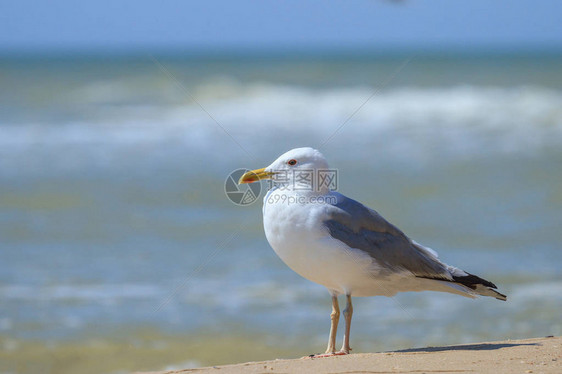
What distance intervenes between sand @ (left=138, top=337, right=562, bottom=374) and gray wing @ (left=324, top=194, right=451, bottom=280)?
481 mm

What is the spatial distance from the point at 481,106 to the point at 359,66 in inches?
636

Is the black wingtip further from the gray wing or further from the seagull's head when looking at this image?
the seagull's head

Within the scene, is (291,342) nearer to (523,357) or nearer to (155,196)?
(523,357)

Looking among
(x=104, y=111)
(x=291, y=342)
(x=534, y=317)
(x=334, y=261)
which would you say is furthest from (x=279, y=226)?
(x=104, y=111)

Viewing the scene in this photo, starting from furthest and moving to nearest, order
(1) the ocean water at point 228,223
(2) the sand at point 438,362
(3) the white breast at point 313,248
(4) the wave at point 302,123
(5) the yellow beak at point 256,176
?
(4) the wave at point 302,123
(1) the ocean water at point 228,223
(5) the yellow beak at point 256,176
(3) the white breast at point 313,248
(2) the sand at point 438,362

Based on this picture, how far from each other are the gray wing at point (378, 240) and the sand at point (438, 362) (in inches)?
18.9

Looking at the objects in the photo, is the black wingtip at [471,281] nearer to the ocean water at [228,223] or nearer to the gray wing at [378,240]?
the gray wing at [378,240]

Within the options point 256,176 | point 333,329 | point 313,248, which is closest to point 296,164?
point 256,176

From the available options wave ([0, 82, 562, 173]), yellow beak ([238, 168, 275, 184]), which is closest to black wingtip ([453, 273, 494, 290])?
yellow beak ([238, 168, 275, 184])

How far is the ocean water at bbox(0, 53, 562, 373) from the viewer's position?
604 centimetres

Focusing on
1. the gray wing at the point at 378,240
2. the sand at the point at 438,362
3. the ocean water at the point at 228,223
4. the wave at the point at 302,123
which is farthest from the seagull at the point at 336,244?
the wave at the point at 302,123

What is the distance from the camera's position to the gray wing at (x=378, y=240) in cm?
409

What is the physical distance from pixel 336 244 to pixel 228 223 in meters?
5.54

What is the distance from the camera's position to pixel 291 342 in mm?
5824
